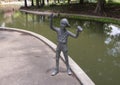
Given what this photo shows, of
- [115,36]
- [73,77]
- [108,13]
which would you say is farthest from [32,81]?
[108,13]

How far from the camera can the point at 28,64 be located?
8180 mm

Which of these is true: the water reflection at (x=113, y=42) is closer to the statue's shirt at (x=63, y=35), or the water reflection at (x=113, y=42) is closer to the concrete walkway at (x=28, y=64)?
the concrete walkway at (x=28, y=64)

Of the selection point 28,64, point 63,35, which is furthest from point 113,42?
point 63,35

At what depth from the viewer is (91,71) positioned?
29.8 feet

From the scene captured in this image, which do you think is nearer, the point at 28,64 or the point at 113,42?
the point at 28,64

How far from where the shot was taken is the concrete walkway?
266 inches

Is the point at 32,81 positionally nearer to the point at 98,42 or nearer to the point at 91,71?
the point at 91,71

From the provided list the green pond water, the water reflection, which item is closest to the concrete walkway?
the green pond water

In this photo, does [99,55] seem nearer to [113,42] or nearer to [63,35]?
[113,42]

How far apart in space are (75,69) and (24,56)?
248cm

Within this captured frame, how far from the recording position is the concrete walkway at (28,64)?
6762 millimetres

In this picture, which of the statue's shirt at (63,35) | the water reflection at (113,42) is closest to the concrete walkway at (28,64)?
the statue's shirt at (63,35)

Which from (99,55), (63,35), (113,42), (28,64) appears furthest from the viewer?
(113,42)

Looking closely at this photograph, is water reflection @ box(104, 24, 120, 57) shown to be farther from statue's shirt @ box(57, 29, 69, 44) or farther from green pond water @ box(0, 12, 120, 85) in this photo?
statue's shirt @ box(57, 29, 69, 44)
